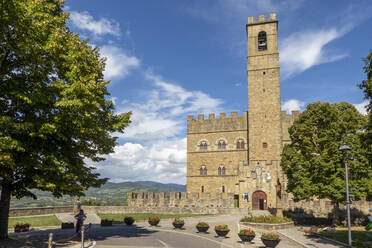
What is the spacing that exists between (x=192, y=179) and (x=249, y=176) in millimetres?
11638

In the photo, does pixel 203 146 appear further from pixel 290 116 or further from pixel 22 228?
pixel 22 228

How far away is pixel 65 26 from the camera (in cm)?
1619

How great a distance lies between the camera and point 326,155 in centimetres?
2439

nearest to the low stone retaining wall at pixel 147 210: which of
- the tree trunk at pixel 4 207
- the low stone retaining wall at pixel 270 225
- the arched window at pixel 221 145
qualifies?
the low stone retaining wall at pixel 270 225

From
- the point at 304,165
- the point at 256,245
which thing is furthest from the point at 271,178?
the point at 256,245

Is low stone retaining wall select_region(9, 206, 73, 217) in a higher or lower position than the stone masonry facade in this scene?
lower

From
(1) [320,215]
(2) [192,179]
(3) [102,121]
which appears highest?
(3) [102,121]

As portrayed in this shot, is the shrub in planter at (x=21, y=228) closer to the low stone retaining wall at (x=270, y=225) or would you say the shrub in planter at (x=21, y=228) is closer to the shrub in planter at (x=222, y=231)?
the shrub in planter at (x=222, y=231)

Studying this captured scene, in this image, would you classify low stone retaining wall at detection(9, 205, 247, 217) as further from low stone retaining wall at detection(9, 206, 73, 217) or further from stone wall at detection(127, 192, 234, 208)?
stone wall at detection(127, 192, 234, 208)

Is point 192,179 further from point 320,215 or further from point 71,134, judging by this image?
point 71,134

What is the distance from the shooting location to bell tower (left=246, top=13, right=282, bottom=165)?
135 feet

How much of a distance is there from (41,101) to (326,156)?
2228 centimetres

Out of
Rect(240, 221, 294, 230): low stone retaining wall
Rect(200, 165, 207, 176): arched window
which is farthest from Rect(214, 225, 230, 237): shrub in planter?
Rect(200, 165, 207, 176): arched window

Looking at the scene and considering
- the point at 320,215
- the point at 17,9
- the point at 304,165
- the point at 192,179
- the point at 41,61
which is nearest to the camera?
the point at 17,9
